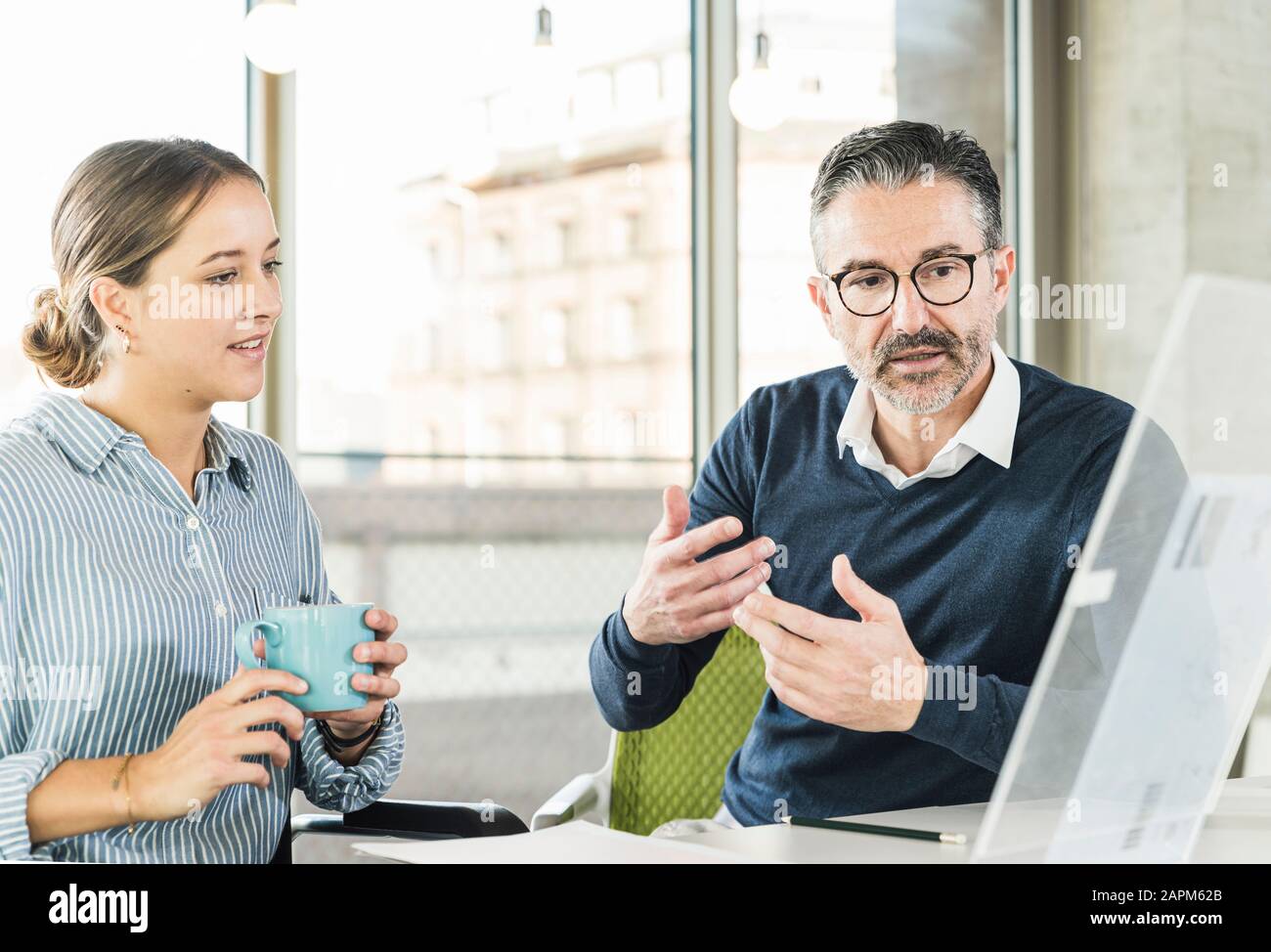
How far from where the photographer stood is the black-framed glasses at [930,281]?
57.4 inches

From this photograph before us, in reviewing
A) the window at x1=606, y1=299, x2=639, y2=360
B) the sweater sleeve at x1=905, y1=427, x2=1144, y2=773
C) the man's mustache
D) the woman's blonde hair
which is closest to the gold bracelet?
the woman's blonde hair

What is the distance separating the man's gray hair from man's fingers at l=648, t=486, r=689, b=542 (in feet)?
1.40

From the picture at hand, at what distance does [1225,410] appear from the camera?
91cm

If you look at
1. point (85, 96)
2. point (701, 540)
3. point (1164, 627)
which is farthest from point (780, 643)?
point (85, 96)

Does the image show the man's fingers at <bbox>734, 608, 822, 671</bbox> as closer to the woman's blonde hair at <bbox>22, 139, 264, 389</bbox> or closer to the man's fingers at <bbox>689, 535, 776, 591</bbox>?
the man's fingers at <bbox>689, 535, 776, 591</bbox>

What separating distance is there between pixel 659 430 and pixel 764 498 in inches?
58.9

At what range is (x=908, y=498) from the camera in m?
1.52

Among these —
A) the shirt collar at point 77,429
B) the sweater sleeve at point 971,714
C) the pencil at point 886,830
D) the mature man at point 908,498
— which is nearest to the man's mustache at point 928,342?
the mature man at point 908,498

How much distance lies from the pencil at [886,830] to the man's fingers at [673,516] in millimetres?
321

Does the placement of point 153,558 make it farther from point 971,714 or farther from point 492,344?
point 492,344

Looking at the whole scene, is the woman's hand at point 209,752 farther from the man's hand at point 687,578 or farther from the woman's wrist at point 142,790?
the man's hand at point 687,578

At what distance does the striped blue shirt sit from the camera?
115cm
